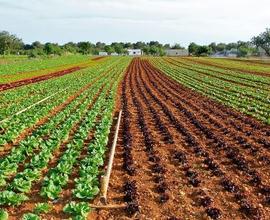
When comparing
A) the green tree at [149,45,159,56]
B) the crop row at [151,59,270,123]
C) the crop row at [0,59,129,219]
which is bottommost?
the green tree at [149,45,159,56]

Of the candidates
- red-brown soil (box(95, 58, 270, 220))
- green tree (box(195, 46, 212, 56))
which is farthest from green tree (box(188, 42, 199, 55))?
red-brown soil (box(95, 58, 270, 220))

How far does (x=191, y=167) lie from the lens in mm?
11078

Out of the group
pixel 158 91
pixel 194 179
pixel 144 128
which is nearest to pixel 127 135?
pixel 144 128

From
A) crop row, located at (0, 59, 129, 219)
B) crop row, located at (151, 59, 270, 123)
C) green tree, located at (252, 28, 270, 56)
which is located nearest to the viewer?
crop row, located at (0, 59, 129, 219)

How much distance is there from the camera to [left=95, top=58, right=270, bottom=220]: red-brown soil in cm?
841

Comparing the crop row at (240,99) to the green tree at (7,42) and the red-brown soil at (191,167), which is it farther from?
the green tree at (7,42)

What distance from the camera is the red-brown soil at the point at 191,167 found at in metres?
8.41

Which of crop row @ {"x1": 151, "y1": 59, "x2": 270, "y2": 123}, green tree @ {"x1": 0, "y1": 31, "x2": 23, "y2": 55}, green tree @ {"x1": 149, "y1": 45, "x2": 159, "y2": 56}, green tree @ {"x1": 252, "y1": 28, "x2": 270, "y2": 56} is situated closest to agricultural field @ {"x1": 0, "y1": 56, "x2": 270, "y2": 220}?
crop row @ {"x1": 151, "y1": 59, "x2": 270, "y2": 123}

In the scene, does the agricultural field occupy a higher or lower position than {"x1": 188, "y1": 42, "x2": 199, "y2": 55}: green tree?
higher

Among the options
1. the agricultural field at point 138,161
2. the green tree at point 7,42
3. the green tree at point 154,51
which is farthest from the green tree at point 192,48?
the agricultural field at point 138,161

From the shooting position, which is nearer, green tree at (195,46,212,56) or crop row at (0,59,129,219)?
crop row at (0,59,129,219)

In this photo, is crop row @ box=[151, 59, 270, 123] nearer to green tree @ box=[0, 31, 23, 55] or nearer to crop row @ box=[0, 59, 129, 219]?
crop row @ box=[0, 59, 129, 219]

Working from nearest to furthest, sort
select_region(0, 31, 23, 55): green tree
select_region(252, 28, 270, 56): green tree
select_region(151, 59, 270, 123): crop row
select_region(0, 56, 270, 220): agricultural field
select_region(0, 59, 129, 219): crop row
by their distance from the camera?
1. select_region(0, 56, 270, 220): agricultural field
2. select_region(0, 59, 129, 219): crop row
3. select_region(151, 59, 270, 123): crop row
4. select_region(0, 31, 23, 55): green tree
5. select_region(252, 28, 270, 56): green tree

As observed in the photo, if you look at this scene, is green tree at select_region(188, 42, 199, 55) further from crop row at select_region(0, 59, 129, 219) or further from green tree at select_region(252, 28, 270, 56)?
crop row at select_region(0, 59, 129, 219)
